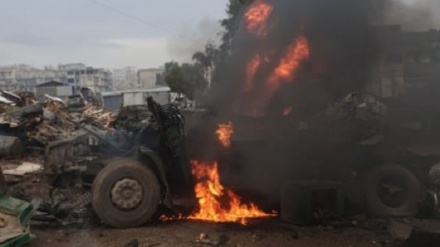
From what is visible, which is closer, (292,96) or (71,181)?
(71,181)

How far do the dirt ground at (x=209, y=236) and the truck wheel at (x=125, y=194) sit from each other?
0.20m

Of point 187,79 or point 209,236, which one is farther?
point 187,79

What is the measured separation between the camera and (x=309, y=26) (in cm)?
1230

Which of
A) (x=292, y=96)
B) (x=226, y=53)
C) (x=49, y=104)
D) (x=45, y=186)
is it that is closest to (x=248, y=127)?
(x=292, y=96)

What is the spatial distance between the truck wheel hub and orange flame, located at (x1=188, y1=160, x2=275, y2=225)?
110 cm

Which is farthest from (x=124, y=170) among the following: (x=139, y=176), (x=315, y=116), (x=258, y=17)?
(x=258, y=17)

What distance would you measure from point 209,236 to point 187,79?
609 inches

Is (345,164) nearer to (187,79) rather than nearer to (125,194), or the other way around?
(125,194)

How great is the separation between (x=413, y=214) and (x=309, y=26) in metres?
5.33

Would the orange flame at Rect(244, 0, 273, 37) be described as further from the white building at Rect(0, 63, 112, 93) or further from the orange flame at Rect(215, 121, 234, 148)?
the white building at Rect(0, 63, 112, 93)

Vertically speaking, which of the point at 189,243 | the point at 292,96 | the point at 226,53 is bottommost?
the point at 189,243

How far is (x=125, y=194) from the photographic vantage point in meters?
8.24

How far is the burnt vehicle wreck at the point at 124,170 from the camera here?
8.21 metres

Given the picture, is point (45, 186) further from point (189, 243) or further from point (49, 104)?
point (49, 104)
